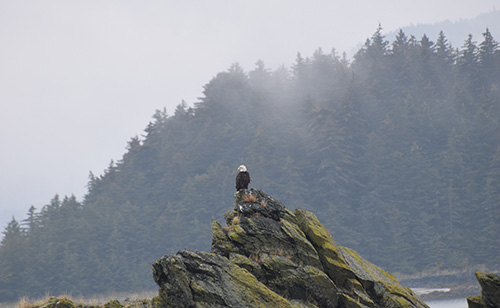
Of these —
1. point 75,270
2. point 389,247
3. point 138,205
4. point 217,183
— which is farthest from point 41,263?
point 389,247

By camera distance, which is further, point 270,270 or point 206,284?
point 270,270

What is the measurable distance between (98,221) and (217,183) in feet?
89.9

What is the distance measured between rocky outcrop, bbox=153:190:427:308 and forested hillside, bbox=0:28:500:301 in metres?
76.1

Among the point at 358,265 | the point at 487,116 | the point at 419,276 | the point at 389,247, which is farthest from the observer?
the point at 487,116

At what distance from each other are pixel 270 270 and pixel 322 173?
9875 cm

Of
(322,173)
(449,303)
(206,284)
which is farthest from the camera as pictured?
(322,173)

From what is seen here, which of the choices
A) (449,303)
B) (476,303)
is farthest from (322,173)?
(476,303)

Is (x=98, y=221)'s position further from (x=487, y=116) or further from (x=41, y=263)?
(x=487, y=116)

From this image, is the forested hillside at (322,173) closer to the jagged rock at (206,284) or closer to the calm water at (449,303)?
the calm water at (449,303)

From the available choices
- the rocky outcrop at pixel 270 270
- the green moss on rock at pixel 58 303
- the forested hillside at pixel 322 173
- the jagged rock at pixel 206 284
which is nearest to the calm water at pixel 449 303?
the forested hillside at pixel 322 173

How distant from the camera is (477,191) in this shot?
97.0 m

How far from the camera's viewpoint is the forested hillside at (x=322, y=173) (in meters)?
95.9

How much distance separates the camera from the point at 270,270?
1571cm

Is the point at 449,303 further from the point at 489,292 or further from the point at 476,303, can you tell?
the point at 489,292
